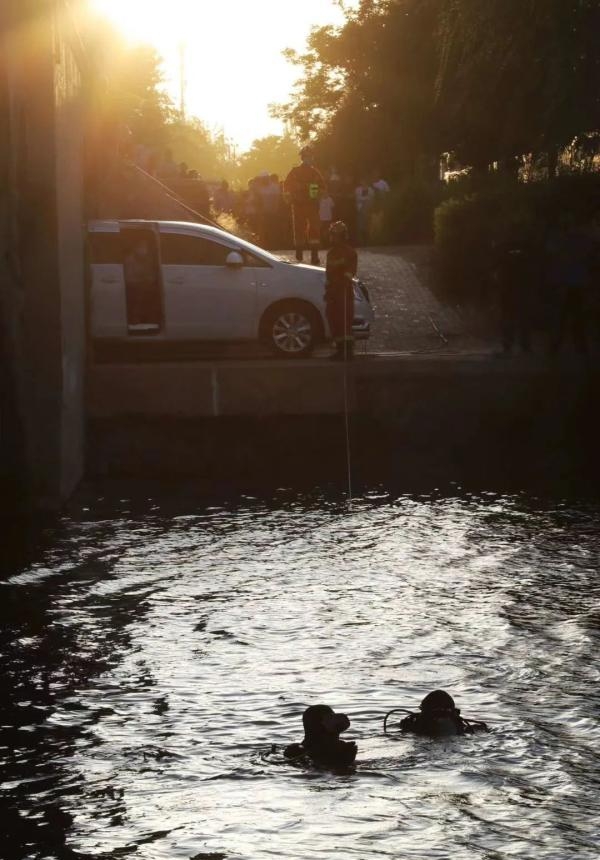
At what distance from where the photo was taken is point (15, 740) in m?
9.05

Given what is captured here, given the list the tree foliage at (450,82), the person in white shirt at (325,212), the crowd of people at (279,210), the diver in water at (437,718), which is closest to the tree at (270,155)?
the tree foliage at (450,82)

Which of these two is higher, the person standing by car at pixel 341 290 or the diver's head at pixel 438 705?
the person standing by car at pixel 341 290

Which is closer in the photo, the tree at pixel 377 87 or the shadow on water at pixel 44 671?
the shadow on water at pixel 44 671

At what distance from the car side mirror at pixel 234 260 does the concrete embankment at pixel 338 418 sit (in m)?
1.17

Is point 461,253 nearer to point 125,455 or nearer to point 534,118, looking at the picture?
point 534,118

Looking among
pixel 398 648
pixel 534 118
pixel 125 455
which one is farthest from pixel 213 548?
pixel 534 118

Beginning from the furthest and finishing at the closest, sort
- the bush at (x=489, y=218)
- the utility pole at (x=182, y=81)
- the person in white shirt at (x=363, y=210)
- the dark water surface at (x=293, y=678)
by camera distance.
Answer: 1. the utility pole at (x=182, y=81)
2. the person in white shirt at (x=363, y=210)
3. the bush at (x=489, y=218)
4. the dark water surface at (x=293, y=678)

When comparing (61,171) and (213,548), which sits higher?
(61,171)

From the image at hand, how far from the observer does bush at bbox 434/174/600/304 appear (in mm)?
26578

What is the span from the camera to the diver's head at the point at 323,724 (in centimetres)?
841

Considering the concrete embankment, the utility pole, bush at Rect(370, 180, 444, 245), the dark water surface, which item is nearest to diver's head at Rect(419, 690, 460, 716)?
the dark water surface

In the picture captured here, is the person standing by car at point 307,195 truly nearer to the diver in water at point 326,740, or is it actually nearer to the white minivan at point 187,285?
the white minivan at point 187,285

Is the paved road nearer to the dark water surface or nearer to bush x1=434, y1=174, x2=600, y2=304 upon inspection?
bush x1=434, y1=174, x2=600, y2=304

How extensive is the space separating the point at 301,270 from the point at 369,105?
36.5 meters
